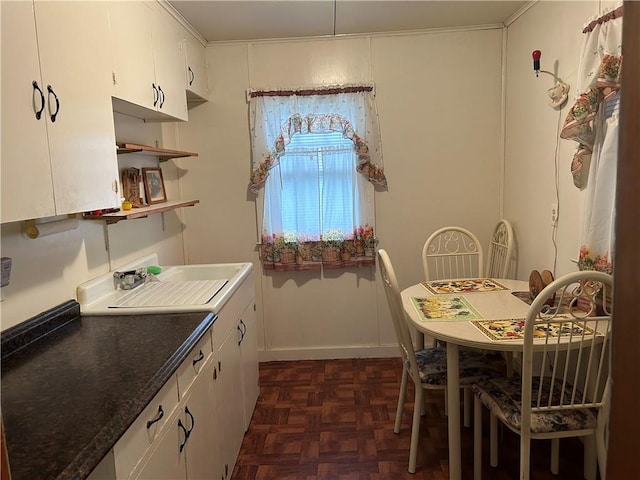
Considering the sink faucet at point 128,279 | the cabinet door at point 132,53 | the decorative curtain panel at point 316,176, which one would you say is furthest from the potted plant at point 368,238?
the cabinet door at point 132,53

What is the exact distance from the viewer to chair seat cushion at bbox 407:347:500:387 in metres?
2.16

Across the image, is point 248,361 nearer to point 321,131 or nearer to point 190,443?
point 190,443

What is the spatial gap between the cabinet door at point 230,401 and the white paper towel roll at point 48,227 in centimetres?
79

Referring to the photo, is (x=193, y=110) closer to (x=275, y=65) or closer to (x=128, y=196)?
(x=275, y=65)

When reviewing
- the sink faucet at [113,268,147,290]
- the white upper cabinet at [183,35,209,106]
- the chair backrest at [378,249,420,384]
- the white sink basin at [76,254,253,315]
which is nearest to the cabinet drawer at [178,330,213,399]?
the white sink basin at [76,254,253,315]

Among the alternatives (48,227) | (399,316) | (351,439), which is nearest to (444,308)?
(399,316)

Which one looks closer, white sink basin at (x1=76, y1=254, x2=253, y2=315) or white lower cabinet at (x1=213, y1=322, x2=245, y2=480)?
white sink basin at (x1=76, y1=254, x2=253, y2=315)

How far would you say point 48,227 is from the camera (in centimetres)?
173

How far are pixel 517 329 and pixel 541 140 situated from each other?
130 cm

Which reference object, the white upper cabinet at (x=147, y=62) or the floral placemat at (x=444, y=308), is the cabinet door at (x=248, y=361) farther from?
the white upper cabinet at (x=147, y=62)

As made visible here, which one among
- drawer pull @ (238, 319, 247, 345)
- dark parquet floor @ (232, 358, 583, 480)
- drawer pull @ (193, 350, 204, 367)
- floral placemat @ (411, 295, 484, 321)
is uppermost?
floral placemat @ (411, 295, 484, 321)

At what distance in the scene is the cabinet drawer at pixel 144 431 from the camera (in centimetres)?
110

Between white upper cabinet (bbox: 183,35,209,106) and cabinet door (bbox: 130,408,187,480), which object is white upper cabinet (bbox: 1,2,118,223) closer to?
cabinet door (bbox: 130,408,187,480)

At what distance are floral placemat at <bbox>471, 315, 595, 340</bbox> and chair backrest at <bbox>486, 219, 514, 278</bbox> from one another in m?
1.10
